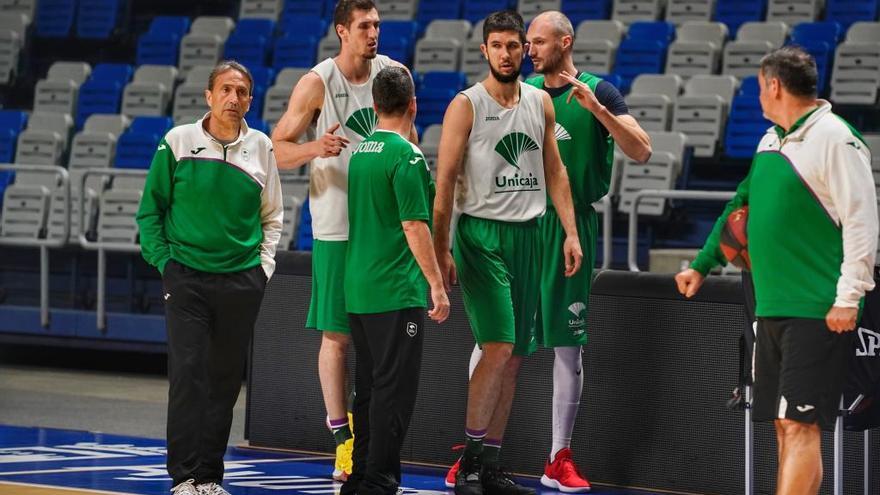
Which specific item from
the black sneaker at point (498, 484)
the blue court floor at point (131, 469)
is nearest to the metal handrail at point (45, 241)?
the blue court floor at point (131, 469)

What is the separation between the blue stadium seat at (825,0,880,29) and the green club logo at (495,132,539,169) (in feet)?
24.5

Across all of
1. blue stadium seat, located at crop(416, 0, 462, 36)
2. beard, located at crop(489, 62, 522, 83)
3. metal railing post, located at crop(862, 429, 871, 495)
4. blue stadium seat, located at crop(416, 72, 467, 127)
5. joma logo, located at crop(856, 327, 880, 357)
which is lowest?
metal railing post, located at crop(862, 429, 871, 495)

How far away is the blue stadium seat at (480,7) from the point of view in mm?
15500

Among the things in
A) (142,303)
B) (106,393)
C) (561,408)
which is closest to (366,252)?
(561,408)

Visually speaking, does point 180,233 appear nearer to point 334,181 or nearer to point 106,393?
point 334,181

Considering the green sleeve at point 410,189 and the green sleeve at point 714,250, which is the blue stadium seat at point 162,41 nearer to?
the green sleeve at point 410,189

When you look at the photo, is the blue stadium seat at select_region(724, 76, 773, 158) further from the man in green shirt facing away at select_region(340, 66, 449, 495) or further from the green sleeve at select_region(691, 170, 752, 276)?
the green sleeve at select_region(691, 170, 752, 276)

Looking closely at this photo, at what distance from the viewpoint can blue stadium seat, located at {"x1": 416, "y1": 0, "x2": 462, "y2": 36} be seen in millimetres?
15703


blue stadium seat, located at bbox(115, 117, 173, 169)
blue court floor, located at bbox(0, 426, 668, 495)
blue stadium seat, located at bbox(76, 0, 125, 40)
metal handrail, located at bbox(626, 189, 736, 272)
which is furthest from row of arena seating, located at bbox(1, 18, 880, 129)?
blue court floor, located at bbox(0, 426, 668, 495)

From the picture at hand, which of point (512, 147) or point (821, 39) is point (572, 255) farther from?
point (821, 39)

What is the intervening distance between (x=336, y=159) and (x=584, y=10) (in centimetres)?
829

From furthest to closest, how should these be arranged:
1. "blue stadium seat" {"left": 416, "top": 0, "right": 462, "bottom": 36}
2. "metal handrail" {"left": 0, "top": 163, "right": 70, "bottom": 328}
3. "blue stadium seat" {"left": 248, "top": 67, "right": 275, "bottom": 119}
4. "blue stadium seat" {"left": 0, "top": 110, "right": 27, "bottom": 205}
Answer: "blue stadium seat" {"left": 416, "top": 0, "right": 462, "bottom": 36} → "blue stadium seat" {"left": 248, "top": 67, "right": 275, "bottom": 119} → "blue stadium seat" {"left": 0, "top": 110, "right": 27, "bottom": 205} → "metal handrail" {"left": 0, "top": 163, "right": 70, "bottom": 328}

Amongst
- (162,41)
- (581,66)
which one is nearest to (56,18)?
(162,41)

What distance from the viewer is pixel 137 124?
14.3m
